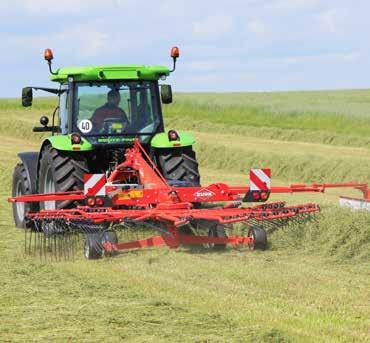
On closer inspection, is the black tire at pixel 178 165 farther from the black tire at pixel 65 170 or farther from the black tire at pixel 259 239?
the black tire at pixel 259 239

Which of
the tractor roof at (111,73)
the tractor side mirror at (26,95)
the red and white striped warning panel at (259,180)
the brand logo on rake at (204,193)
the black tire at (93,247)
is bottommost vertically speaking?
the black tire at (93,247)

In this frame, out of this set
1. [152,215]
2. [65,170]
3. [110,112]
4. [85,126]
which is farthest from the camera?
[110,112]

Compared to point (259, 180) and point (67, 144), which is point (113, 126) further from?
point (259, 180)

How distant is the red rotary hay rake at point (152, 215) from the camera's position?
937 centimetres

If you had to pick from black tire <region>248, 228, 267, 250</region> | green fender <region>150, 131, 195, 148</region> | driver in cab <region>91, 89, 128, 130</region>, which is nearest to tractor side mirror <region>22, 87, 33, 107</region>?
driver in cab <region>91, 89, 128, 130</region>

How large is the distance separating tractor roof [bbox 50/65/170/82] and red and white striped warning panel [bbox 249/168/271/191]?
1.96 metres

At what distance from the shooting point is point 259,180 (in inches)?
400

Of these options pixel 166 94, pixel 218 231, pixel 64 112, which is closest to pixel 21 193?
pixel 64 112

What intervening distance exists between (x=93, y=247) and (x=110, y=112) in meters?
2.36

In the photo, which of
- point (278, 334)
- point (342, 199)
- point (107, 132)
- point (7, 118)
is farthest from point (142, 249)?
point (7, 118)

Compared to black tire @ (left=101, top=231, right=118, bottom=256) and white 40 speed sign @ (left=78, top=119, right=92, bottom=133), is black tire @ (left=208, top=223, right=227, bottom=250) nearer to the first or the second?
black tire @ (left=101, top=231, right=118, bottom=256)

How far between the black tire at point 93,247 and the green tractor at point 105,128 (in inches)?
49.5

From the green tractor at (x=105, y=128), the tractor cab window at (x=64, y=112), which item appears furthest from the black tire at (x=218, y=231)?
the tractor cab window at (x=64, y=112)

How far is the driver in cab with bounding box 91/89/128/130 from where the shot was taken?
441 inches
